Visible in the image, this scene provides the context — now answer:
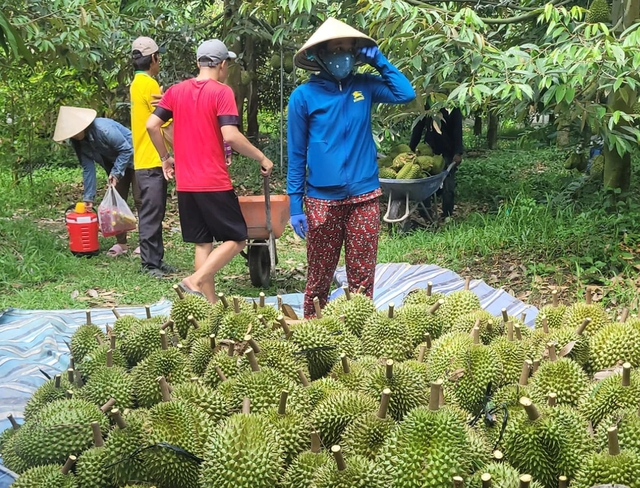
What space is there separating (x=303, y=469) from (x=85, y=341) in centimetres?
106

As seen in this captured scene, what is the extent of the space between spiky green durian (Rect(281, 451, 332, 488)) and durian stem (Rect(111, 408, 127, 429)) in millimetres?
398

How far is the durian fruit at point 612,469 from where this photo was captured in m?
1.20

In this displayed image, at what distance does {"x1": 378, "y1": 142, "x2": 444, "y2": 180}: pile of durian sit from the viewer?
6.58m

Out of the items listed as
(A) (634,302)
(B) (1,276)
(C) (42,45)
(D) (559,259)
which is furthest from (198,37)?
(A) (634,302)

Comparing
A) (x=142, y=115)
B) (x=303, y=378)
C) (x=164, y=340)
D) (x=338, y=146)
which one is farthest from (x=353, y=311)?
(x=142, y=115)

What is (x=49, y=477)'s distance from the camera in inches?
55.9

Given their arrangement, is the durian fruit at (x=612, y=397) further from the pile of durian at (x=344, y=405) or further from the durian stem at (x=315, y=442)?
the durian stem at (x=315, y=442)

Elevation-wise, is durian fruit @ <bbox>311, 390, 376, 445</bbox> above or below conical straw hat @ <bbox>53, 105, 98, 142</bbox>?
above

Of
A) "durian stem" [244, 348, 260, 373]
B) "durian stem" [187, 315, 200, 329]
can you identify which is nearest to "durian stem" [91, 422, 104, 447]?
"durian stem" [244, 348, 260, 373]

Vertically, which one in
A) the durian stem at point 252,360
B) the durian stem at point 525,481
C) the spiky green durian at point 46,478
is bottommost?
the spiky green durian at point 46,478

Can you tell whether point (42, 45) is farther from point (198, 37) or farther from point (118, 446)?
point (118, 446)

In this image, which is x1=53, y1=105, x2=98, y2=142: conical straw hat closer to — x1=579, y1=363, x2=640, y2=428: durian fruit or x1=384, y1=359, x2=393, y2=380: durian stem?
x1=384, y1=359, x2=393, y2=380: durian stem

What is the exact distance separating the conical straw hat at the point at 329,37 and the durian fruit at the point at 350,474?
2.55 m

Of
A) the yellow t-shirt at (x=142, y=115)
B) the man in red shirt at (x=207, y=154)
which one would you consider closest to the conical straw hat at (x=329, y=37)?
the man in red shirt at (x=207, y=154)
